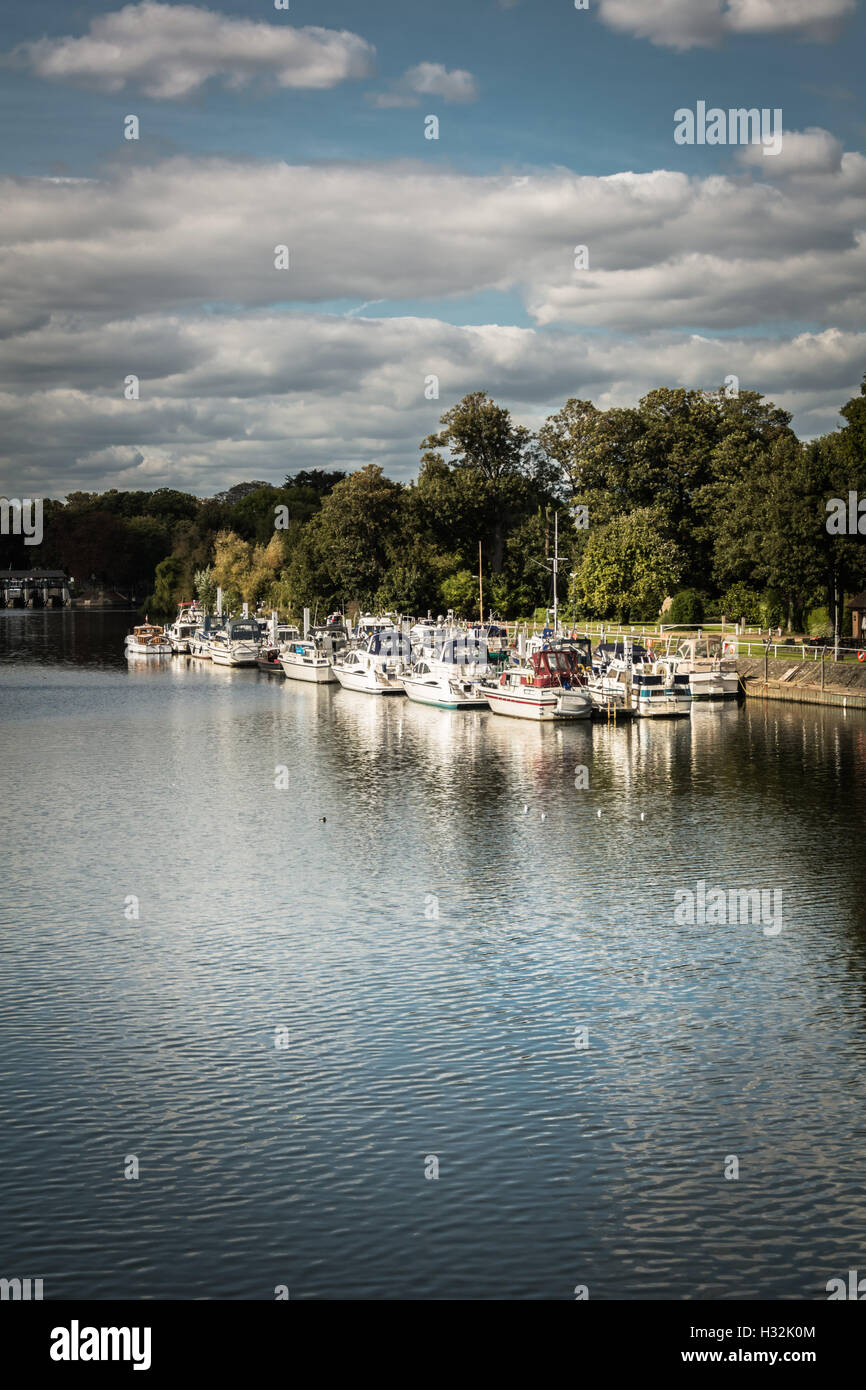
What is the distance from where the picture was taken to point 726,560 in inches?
4080

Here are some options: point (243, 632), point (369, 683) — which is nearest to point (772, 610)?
point (369, 683)

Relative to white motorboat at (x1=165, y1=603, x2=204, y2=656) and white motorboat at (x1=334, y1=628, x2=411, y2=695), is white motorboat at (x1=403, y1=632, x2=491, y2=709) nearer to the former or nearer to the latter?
white motorboat at (x1=334, y1=628, x2=411, y2=695)

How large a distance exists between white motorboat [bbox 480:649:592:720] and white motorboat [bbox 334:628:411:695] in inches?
670

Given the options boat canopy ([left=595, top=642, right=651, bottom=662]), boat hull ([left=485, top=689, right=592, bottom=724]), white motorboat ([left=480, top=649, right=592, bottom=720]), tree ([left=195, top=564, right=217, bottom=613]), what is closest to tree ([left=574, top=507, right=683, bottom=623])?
boat canopy ([left=595, top=642, right=651, bottom=662])

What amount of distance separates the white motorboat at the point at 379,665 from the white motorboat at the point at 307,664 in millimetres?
3842

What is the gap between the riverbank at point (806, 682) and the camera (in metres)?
81.3

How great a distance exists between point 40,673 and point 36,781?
70450mm

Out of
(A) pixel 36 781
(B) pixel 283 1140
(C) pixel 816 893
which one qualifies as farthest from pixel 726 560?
(B) pixel 283 1140

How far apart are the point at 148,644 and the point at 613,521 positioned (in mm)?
54859

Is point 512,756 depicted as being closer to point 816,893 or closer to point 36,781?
point 36,781

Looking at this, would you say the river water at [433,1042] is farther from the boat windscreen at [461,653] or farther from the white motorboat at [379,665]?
the white motorboat at [379,665]

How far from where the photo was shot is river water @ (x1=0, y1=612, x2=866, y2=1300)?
755 inches

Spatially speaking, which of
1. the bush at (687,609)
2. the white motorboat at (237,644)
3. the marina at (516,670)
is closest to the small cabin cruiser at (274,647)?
the marina at (516,670)

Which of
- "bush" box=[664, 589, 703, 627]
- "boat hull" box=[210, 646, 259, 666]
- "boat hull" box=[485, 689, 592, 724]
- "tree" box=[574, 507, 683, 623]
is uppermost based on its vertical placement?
"tree" box=[574, 507, 683, 623]
